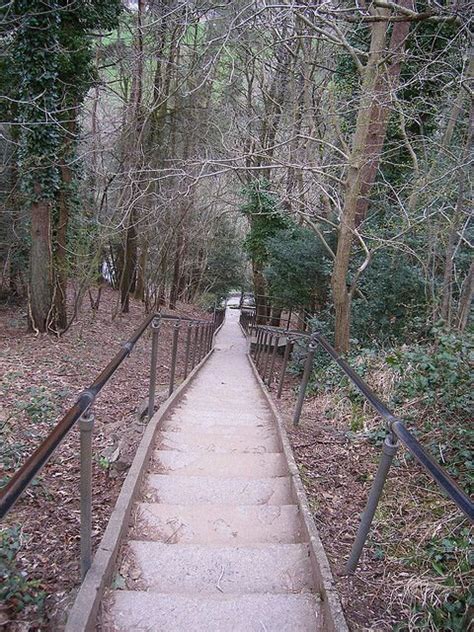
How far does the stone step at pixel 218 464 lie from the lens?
123 inches

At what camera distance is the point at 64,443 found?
380cm

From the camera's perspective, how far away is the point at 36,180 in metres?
7.32

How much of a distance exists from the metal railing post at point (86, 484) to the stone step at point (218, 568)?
0.28 meters

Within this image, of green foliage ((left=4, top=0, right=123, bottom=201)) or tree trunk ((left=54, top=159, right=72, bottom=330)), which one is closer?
green foliage ((left=4, top=0, right=123, bottom=201))

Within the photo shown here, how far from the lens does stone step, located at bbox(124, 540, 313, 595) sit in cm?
199

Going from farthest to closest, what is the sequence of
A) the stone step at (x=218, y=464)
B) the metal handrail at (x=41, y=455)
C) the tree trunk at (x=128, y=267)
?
the tree trunk at (x=128, y=267)
the stone step at (x=218, y=464)
the metal handrail at (x=41, y=455)

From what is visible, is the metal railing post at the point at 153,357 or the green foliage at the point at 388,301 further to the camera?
the green foliage at the point at 388,301

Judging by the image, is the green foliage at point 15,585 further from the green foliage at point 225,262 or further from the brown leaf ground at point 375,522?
the green foliage at point 225,262

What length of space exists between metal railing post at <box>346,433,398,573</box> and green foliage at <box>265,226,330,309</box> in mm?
7299

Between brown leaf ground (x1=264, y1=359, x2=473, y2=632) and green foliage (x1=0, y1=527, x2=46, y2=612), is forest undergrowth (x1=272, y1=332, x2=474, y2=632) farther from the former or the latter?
green foliage (x1=0, y1=527, x2=46, y2=612)

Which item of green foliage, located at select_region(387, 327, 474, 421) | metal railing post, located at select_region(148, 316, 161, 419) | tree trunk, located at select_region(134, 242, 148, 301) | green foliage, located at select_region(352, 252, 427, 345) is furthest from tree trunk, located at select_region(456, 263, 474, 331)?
tree trunk, located at select_region(134, 242, 148, 301)

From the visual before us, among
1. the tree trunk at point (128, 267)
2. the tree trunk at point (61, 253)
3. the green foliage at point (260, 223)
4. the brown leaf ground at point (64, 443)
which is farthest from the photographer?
the green foliage at point (260, 223)

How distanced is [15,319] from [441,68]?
9600mm

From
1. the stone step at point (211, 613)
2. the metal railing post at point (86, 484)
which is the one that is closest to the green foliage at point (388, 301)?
the stone step at point (211, 613)
